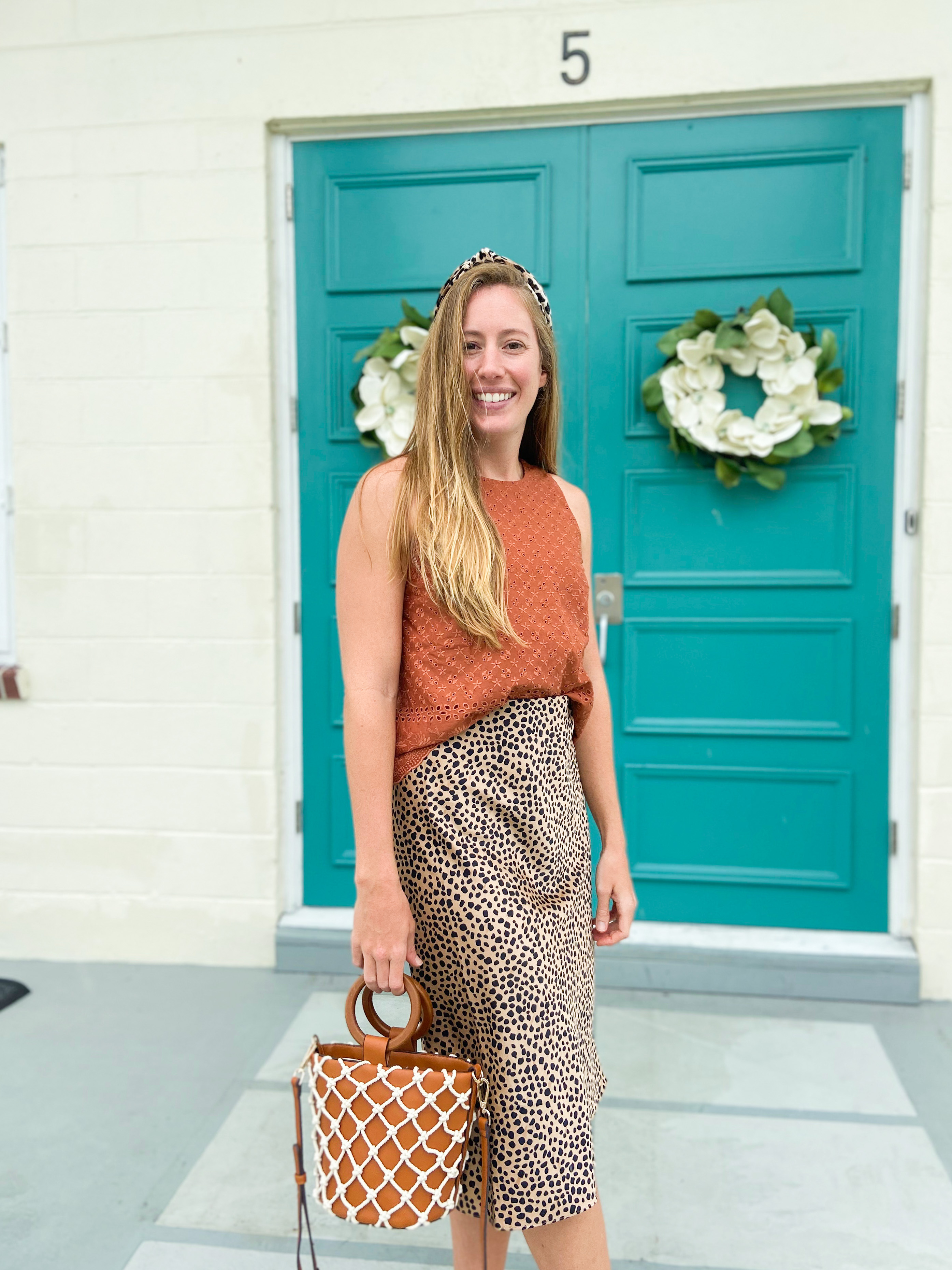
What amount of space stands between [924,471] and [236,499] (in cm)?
196

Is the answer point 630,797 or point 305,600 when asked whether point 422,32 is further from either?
point 630,797

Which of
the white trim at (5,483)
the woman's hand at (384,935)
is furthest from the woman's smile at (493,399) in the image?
the white trim at (5,483)

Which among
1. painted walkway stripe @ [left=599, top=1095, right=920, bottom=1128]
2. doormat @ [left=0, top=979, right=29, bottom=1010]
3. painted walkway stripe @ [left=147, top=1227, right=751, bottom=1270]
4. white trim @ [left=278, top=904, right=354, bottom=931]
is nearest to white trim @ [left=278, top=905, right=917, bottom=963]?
white trim @ [left=278, top=904, right=354, bottom=931]

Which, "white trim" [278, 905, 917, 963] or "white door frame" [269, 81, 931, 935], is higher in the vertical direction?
"white door frame" [269, 81, 931, 935]

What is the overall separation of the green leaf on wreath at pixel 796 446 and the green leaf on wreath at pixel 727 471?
11 cm

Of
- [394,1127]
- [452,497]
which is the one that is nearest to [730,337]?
[452,497]

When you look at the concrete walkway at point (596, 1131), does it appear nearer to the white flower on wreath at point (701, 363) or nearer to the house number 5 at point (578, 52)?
the white flower on wreath at point (701, 363)

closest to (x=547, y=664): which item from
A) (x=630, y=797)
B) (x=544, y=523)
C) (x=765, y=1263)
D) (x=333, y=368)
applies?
(x=544, y=523)

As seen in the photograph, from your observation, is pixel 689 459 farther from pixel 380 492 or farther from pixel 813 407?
pixel 380 492

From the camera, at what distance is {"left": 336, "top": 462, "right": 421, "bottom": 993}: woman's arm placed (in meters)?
1.32

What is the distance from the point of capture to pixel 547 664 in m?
1.40

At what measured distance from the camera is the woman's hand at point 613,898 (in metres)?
1.56

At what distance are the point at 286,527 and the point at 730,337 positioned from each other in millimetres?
1392

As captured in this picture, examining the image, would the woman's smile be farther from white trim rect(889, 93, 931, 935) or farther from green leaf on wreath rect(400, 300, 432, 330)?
white trim rect(889, 93, 931, 935)
